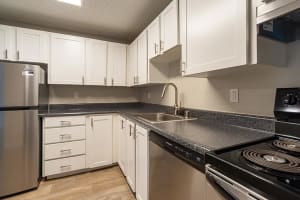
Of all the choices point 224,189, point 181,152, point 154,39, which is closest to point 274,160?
point 224,189

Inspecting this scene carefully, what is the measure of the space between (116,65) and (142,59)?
2.53ft

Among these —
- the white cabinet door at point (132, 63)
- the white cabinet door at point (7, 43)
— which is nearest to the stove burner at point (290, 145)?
the white cabinet door at point (132, 63)

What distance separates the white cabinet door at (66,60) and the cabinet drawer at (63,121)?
2.01 ft

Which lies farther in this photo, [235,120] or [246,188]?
[235,120]

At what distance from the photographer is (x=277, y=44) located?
0.98 m

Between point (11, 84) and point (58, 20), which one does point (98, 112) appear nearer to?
point (11, 84)

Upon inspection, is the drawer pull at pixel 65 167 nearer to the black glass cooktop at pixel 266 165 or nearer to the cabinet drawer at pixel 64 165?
the cabinet drawer at pixel 64 165

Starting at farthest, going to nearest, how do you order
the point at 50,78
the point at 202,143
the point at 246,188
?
1. the point at 50,78
2. the point at 202,143
3. the point at 246,188

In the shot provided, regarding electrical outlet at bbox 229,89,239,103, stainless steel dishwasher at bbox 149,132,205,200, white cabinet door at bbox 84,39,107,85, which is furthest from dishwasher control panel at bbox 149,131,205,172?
white cabinet door at bbox 84,39,107,85

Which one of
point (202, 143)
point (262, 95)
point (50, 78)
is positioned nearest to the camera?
point (202, 143)

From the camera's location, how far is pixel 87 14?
2.31 meters

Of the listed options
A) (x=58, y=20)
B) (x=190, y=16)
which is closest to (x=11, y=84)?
(x=58, y=20)

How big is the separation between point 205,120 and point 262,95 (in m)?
0.58

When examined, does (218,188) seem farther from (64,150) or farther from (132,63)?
(132,63)
